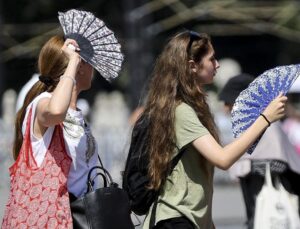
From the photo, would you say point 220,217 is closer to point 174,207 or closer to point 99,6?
point 174,207

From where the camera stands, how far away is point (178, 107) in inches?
175

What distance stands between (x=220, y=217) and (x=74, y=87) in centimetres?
843

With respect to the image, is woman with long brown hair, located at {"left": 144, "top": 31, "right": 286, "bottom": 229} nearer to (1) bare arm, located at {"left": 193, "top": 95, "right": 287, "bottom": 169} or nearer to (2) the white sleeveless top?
(1) bare arm, located at {"left": 193, "top": 95, "right": 287, "bottom": 169}

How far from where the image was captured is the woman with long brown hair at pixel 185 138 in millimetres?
4324

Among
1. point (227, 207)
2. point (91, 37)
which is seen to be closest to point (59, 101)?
point (91, 37)

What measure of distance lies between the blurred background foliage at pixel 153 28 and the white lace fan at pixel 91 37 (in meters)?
16.3

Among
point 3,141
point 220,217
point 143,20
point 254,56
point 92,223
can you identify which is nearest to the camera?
point 92,223

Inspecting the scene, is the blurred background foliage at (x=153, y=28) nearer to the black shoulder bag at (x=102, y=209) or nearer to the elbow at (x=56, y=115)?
the black shoulder bag at (x=102, y=209)

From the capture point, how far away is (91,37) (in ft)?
14.3

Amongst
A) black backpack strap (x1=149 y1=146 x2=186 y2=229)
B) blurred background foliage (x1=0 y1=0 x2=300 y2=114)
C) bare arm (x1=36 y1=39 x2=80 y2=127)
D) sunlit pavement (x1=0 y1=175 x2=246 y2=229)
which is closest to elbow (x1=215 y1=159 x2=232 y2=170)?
black backpack strap (x1=149 y1=146 x2=186 y2=229)

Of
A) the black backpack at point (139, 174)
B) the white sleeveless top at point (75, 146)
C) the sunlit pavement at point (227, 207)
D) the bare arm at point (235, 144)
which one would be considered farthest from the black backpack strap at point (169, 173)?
the sunlit pavement at point (227, 207)

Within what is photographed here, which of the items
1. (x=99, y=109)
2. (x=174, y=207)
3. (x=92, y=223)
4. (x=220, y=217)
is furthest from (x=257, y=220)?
(x=99, y=109)

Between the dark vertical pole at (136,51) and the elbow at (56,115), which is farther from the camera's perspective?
the dark vertical pole at (136,51)

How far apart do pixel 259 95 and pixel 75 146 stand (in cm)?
94
